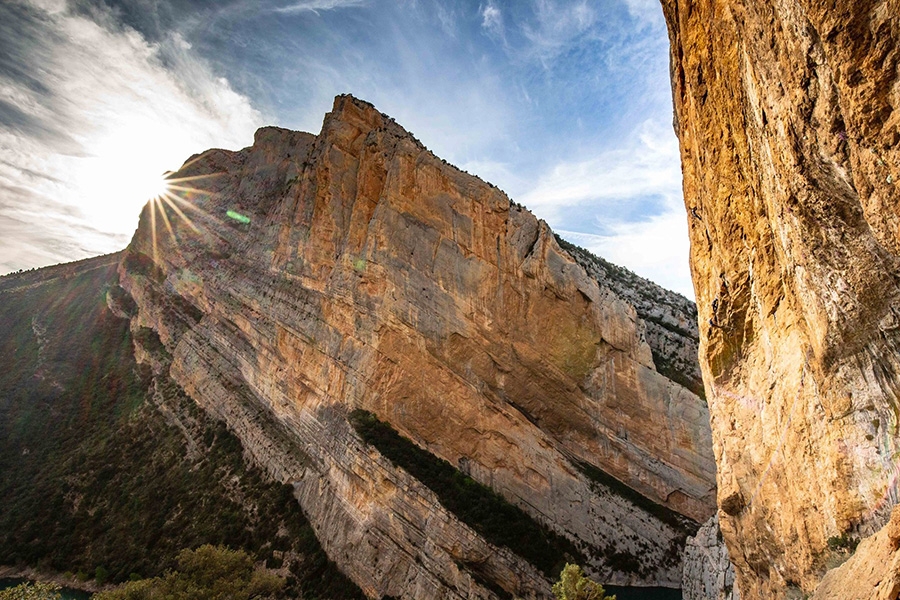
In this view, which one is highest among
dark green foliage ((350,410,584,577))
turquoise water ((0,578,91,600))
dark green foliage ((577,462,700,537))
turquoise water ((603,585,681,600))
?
dark green foliage ((577,462,700,537))

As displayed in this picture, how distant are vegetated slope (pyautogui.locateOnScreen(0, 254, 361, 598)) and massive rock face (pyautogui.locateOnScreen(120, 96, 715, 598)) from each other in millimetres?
2233

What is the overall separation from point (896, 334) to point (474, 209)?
30.6 meters

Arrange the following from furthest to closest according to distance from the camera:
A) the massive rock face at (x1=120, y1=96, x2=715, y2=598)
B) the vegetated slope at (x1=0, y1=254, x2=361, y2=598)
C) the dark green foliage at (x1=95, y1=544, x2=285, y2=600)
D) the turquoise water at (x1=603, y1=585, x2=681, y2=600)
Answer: the vegetated slope at (x1=0, y1=254, x2=361, y2=598) < the turquoise water at (x1=603, y1=585, x2=681, y2=600) < the massive rock face at (x1=120, y1=96, x2=715, y2=598) < the dark green foliage at (x1=95, y1=544, x2=285, y2=600)

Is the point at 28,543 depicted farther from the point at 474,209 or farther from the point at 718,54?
the point at 718,54

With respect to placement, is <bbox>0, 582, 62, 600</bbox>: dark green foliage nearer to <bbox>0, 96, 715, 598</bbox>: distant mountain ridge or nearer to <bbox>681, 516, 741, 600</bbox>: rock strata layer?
<bbox>0, 96, 715, 598</bbox>: distant mountain ridge

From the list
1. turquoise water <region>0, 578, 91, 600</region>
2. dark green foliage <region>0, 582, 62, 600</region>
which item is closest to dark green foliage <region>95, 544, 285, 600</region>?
dark green foliage <region>0, 582, 62, 600</region>

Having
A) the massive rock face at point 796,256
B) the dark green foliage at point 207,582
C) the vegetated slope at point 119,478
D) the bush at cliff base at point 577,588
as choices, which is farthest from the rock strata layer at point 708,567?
the dark green foliage at point 207,582

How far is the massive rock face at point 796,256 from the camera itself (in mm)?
5184

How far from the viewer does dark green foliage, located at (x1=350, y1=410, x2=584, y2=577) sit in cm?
2608

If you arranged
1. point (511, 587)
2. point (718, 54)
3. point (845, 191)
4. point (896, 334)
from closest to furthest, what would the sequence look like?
point (845, 191), point (896, 334), point (718, 54), point (511, 587)

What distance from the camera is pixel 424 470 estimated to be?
28031 mm

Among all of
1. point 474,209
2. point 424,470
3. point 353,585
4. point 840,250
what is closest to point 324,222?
point 474,209

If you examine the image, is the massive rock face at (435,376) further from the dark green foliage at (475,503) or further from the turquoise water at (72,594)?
the turquoise water at (72,594)

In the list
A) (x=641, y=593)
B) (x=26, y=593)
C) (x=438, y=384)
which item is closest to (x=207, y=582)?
(x=26, y=593)
